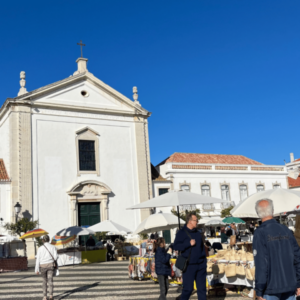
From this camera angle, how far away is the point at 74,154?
26281 mm

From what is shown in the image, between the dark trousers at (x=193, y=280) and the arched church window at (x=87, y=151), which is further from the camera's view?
the arched church window at (x=87, y=151)

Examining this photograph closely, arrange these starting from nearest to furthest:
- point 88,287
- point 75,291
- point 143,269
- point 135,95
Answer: point 75,291, point 88,287, point 143,269, point 135,95

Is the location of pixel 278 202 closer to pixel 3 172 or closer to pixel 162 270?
pixel 162 270

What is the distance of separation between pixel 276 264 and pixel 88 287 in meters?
8.70

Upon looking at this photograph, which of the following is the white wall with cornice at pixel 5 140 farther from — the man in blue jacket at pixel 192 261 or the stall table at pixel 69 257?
the man in blue jacket at pixel 192 261

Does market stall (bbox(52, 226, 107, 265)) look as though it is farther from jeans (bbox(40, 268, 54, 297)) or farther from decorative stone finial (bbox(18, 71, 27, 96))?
decorative stone finial (bbox(18, 71, 27, 96))

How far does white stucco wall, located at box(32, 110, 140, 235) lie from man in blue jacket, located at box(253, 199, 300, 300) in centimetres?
2167

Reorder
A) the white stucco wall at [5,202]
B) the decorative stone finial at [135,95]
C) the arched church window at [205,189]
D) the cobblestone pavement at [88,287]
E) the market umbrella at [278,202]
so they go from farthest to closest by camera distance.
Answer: the arched church window at [205,189], the decorative stone finial at [135,95], the white stucco wall at [5,202], the cobblestone pavement at [88,287], the market umbrella at [278,202]

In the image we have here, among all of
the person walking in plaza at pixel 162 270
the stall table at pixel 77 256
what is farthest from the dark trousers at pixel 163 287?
the stall table at pixel 77 256

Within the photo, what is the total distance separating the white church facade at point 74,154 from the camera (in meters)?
24.4

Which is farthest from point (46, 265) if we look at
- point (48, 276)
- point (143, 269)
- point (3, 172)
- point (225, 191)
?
point (225, 191)

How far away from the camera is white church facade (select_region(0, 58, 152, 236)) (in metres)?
24.4

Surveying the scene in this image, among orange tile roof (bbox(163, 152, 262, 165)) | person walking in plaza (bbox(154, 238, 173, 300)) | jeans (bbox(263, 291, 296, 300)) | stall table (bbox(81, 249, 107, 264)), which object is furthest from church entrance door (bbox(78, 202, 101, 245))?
jeans (bbox(263, 291, 296, 300))

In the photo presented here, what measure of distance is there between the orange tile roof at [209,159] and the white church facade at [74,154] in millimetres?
7944
